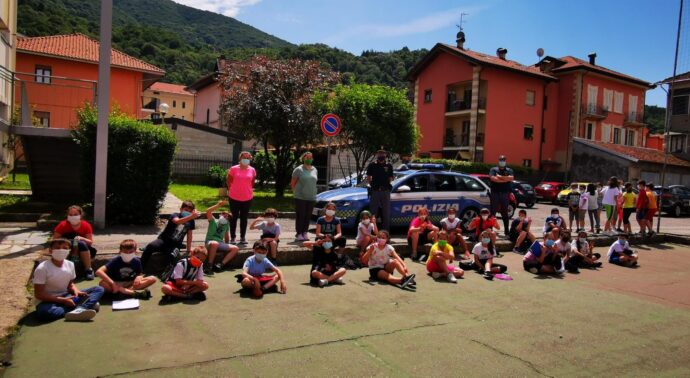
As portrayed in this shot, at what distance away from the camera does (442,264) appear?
28.4ft

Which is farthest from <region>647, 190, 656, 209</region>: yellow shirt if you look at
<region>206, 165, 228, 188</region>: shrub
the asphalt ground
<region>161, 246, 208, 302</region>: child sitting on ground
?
<region>206, 165, 228, 188</region>: shrub

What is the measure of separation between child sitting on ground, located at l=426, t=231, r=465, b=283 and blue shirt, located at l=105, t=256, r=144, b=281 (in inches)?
190

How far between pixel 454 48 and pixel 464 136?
6.92m

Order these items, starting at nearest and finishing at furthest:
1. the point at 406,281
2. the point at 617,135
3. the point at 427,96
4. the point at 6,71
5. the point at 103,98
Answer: the point at 406,281 → the point at 103,98 → the point at 6,71 → the point at 427,96 → the point at 617,135

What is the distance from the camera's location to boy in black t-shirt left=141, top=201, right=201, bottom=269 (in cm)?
753

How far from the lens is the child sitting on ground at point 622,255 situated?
11219 mm

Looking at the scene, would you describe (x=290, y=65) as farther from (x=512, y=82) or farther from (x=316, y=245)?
(x=512, y=82)

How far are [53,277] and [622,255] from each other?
11123 millimetres

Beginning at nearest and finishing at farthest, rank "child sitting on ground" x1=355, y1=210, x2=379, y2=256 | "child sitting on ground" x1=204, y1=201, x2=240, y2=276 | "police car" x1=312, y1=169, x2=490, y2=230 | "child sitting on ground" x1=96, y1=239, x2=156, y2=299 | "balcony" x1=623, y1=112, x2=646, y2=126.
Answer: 1. "child sitting on ground" x1=96, y1=239, x2=156, y2=299
2. "child sitting on ground" x1=204, y1=201, x2=240, y2=276
3. "child sitting on ground" x1=355, y1=210, x2=379, y2=256
4. "police car" x1=312, y1=169, x2=490, y2=230
5. "balcony" x1=623, y1=112, x2=646, y2=126

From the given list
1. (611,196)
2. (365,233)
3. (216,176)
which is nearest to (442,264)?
(365,233)

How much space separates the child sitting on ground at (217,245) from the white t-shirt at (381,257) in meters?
2.30

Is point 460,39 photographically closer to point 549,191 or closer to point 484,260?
point 549,191

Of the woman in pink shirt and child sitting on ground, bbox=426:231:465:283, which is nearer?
child sitting on ground, bbox=426:231:465:283

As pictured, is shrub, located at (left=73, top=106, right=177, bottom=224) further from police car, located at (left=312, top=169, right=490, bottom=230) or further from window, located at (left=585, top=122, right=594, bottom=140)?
window, located at (left=585, top=122, right=594, bottom=140)
